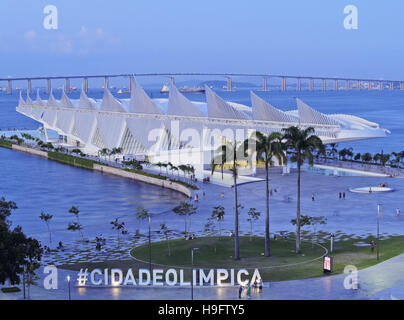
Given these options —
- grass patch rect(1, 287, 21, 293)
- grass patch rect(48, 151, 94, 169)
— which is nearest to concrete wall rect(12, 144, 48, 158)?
grass patch rect(48, 151, 94, 169)

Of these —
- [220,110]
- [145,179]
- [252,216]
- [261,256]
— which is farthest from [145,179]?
[261,256]

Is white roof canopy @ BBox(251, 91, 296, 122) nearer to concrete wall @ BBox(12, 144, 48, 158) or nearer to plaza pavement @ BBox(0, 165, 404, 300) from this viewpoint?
plaza pavement @ BBox(0, 165, 404, 300)

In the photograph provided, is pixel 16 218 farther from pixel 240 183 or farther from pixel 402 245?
pixel 402 245

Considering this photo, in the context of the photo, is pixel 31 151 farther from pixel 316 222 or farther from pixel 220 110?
pixel 316 222

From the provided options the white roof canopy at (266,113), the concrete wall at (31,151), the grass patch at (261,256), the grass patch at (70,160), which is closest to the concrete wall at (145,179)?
the grass patch at (70,160)

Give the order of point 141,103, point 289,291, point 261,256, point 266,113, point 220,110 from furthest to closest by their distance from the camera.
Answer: point 141,103, point 220,110, point 266,113, point 261,256, point 289,291
